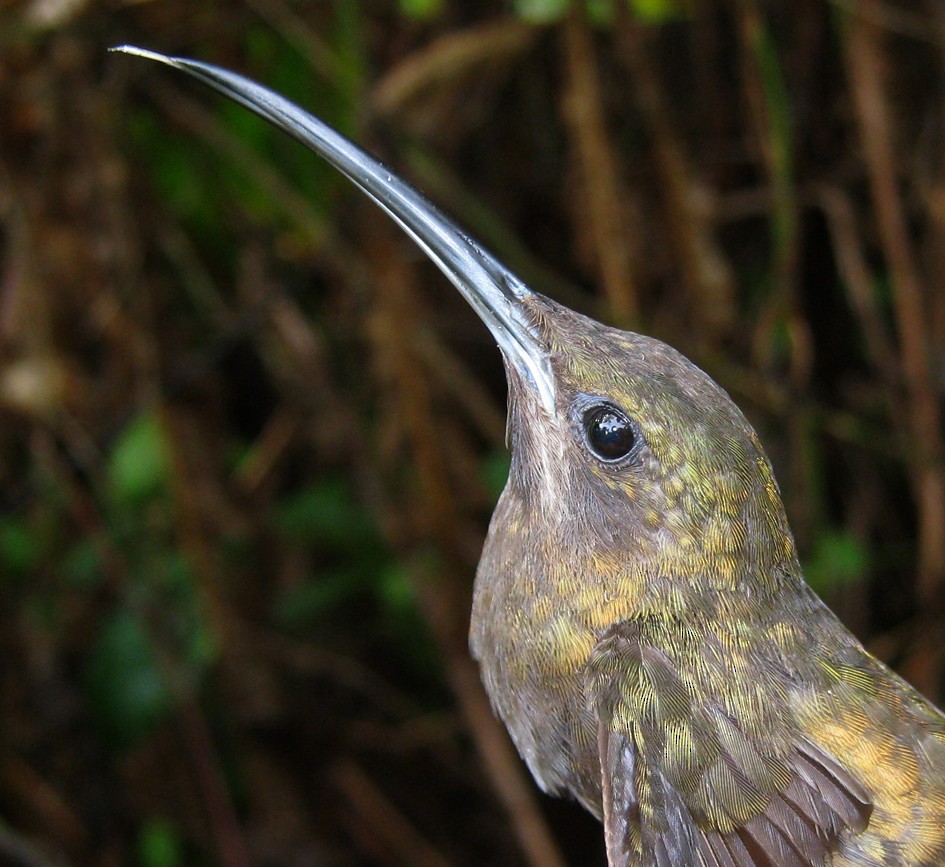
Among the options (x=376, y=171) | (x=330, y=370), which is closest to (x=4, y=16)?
(x=330, y=370)

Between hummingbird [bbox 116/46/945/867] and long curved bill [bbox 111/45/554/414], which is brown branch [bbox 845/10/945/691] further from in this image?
long curved bill [bbox 111/45/554/414]

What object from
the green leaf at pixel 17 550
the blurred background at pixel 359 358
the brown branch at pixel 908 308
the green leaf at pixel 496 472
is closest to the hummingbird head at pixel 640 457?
the blurred background at pixel 359 358

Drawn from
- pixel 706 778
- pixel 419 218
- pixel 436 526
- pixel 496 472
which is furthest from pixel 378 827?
pixel 419 218

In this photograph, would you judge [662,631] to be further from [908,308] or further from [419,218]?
Result: [908,308]

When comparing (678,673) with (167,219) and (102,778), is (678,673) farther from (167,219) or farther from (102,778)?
(102,778)

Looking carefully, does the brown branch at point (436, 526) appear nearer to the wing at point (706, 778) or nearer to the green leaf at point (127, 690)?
the green leaf at point (127, 690)

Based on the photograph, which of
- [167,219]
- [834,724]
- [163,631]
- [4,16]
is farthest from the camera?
[167,219]
